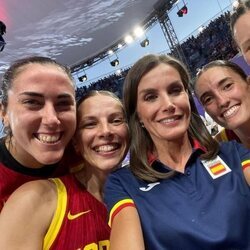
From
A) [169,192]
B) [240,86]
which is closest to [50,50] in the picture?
[240,86]

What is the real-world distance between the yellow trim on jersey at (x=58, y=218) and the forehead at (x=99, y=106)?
0.46m

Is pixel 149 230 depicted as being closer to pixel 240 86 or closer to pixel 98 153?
pixel 98 153

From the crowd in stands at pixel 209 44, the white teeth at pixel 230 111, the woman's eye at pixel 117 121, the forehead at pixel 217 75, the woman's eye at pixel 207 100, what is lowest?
the white teeth at pixel 230 111

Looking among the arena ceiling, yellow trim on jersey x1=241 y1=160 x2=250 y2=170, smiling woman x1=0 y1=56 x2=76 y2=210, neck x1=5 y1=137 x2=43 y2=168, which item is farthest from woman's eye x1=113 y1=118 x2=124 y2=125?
the arena ceiling

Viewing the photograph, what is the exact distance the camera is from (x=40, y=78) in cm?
166

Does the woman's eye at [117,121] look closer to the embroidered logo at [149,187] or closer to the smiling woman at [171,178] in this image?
the smiling woman at [171,178]

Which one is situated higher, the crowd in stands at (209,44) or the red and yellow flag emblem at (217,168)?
the crowd in stands at (209,44)

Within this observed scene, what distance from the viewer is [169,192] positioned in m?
1.40

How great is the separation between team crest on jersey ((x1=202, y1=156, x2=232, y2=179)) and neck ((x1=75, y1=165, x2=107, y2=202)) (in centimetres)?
63

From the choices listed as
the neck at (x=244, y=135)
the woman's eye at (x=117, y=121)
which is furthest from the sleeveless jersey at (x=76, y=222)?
the neck at (x=244, y=135)

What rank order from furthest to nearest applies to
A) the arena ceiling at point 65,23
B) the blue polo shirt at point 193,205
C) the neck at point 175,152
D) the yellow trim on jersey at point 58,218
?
the arena ceiling at point 65,23, the neck at point 175,152, the yellow trim on jersey at point 58,218, the blue polo shirt at point 193,205

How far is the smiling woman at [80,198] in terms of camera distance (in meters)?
1.46

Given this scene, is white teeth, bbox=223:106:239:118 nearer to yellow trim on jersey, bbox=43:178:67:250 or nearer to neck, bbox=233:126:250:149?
neck, bbox=233:126:250:149

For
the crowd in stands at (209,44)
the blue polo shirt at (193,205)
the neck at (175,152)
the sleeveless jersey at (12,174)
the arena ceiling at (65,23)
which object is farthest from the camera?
the crowd in stands at (209,44)
